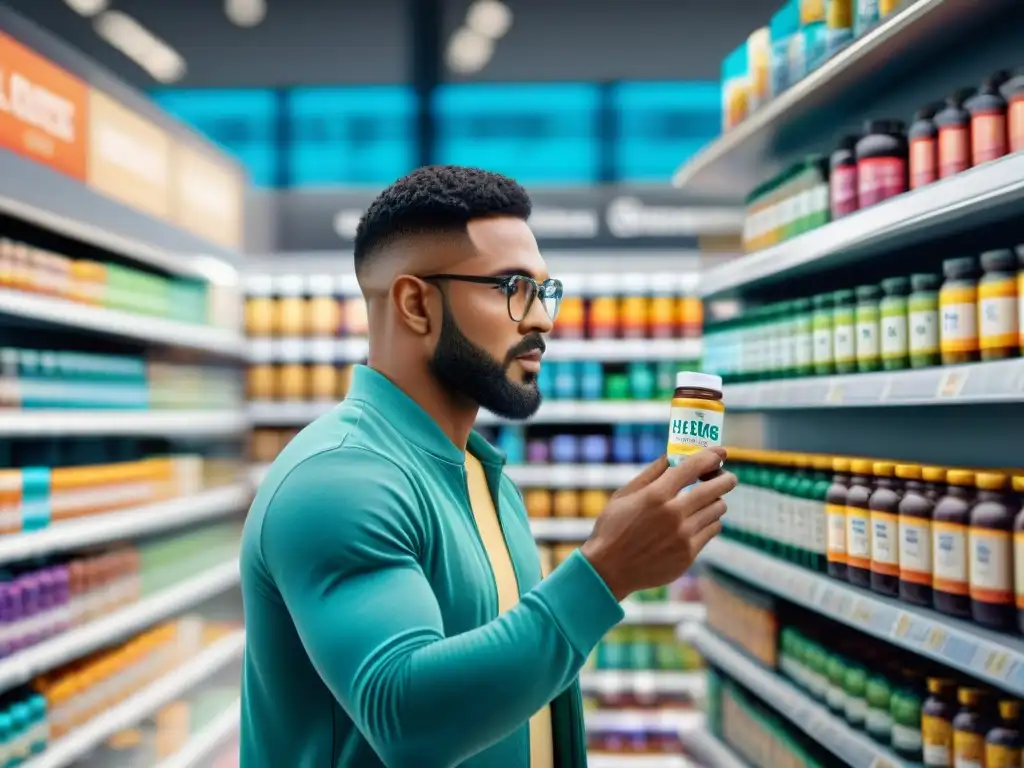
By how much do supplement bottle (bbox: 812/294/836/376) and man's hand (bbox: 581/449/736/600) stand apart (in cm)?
154

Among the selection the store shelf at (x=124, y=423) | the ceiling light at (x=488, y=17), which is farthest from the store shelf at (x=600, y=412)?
the ceiling light at (x=488, y=17)

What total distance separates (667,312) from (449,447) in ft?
13.6

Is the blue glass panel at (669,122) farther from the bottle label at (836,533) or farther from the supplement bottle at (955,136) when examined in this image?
the supplement bottle at (955,136)

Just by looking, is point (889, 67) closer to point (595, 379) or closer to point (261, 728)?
point (261, 728)

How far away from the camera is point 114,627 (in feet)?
13.0

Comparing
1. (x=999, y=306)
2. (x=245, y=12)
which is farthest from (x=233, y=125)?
(x=999, y=306)

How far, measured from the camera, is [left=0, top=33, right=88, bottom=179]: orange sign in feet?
10.7

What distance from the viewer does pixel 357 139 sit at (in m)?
15.7

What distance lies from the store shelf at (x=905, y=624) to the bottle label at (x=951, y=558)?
0.22 ft

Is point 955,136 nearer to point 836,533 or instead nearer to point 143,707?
point 836,533

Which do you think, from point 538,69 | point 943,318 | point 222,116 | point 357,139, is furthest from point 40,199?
point 357,139

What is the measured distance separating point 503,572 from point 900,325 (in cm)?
129

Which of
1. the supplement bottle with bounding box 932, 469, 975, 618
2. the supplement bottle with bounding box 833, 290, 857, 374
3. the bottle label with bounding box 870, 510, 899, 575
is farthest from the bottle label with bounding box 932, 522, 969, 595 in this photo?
the supplement bottle with bounding box 833, 290, 857, 374

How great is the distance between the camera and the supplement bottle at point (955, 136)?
80.1 inches
